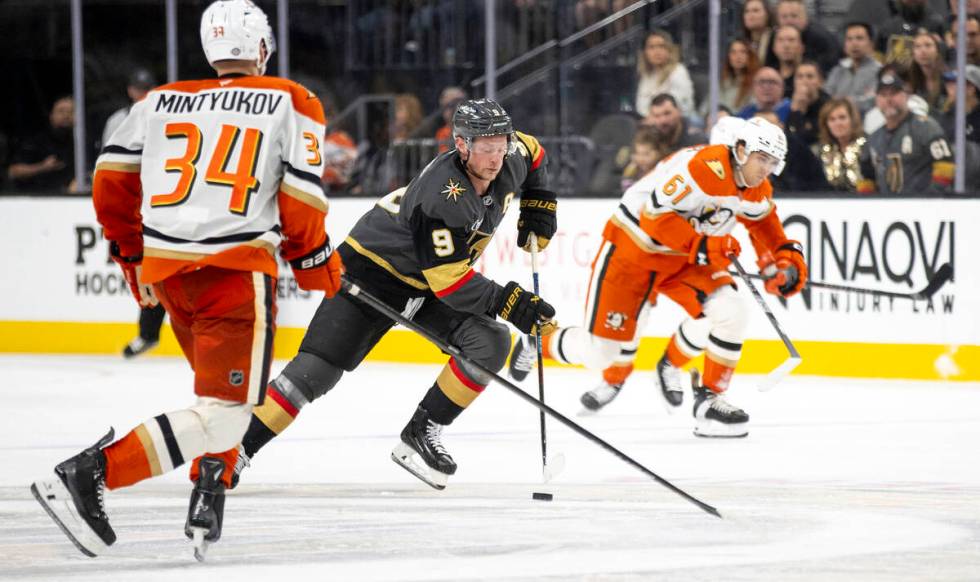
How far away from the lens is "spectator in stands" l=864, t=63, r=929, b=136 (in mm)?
7332

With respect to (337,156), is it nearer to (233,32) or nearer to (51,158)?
(51,158)

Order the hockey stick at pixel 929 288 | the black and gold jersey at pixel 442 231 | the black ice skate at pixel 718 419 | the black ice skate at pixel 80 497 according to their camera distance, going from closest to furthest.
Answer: the black ice skate at pixel 80 497, the black and gold jersey at pixel 442 231, the black ice skate at pixel 718 419, the hockey stick at pixel 929 288

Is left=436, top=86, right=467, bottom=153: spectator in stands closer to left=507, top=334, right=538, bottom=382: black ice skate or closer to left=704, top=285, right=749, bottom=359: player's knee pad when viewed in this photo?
left=507, top=334, right=538, bottom=382: black ice skate

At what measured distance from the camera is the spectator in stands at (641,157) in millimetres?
7906

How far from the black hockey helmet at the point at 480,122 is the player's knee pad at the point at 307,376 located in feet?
2.38

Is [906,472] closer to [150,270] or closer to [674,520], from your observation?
[674,520]

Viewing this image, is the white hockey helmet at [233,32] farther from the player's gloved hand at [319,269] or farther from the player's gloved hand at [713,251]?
the player's gloved hand at [713,251]

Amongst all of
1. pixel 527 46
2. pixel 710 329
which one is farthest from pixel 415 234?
pixel 527 46

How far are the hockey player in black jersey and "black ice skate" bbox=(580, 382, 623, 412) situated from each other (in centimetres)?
164

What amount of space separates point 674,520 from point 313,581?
107 centimetres

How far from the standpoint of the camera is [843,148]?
7480mm

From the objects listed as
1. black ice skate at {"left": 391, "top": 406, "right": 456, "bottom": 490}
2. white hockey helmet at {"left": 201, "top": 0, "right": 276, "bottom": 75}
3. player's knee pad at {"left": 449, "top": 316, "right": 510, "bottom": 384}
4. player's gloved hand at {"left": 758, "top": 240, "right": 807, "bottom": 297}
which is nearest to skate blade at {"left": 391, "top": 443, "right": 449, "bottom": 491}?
black ice skate at {"left": 391, "top": 406, "right": 456, "bottom": 490}

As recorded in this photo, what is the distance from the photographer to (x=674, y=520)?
13.3ft

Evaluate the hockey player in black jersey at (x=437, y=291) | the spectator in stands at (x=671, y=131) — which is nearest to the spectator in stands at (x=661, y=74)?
the spectator in stands at (x=671, y=131)
